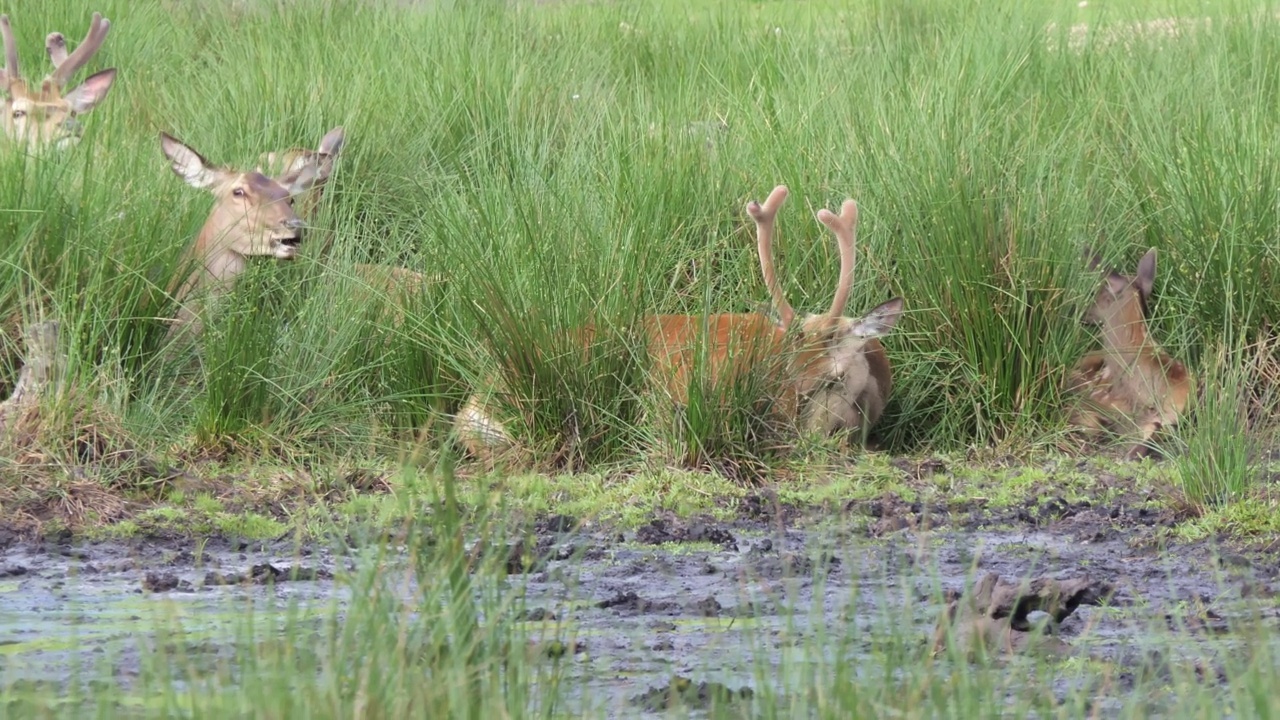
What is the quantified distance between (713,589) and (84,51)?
7.01m

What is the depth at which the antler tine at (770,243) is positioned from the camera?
6.20 meters

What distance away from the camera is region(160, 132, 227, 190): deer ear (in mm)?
7250

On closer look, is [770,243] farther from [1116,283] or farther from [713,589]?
[713,589]

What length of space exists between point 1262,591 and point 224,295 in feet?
11.7

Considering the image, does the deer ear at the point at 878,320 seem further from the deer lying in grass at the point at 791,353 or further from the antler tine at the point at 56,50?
the antler tine at the point at 56,50

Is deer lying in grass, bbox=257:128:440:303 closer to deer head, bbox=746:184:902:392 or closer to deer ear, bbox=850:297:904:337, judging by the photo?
deer head, bbox=746:184:902:392

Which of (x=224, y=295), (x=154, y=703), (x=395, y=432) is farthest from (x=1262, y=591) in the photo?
(x=224, y=295)

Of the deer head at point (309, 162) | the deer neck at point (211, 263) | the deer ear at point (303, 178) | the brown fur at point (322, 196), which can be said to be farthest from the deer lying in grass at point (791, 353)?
the deer head at point (309, 162)

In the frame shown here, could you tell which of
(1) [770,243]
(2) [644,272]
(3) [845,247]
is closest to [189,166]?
(2) [644,272]

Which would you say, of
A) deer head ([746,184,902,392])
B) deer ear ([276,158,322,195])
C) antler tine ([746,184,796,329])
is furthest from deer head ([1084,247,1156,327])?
deer ear ([276,158,322,195])

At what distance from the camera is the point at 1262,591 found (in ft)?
14.3

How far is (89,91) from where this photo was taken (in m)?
9.52

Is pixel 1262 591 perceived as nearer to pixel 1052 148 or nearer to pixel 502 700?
pixel 502 700

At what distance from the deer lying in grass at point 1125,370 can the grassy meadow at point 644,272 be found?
0.08 meters
